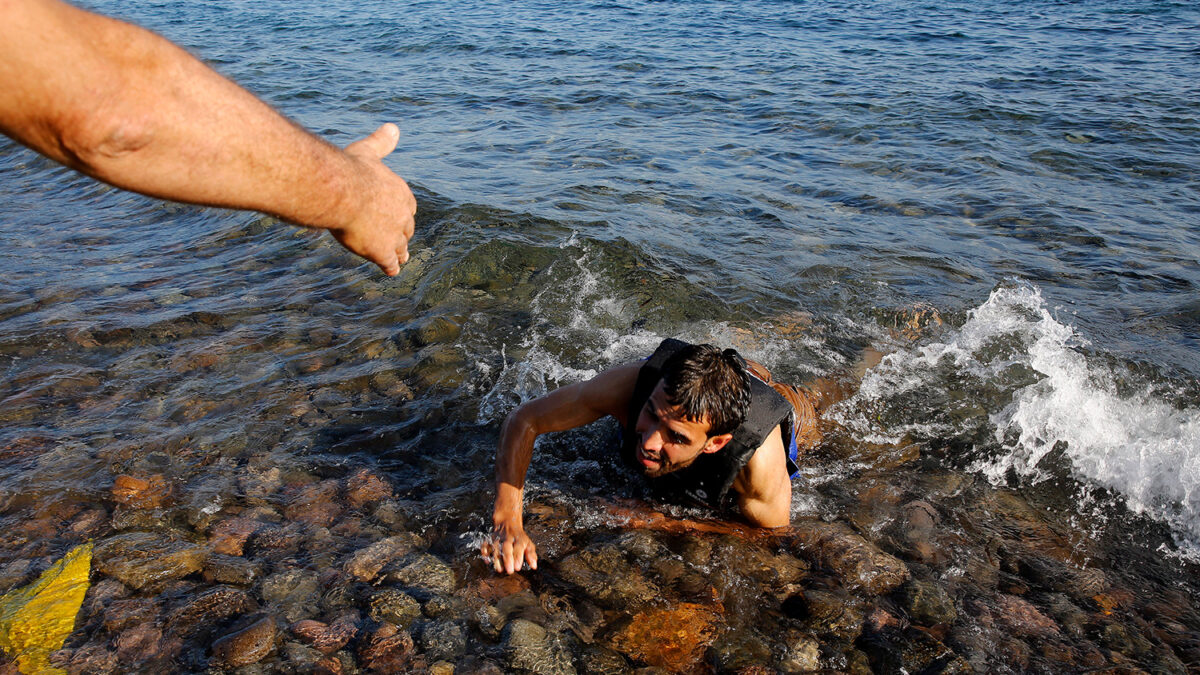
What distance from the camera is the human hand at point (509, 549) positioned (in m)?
4.00

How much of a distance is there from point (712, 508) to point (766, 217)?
4.97 metres

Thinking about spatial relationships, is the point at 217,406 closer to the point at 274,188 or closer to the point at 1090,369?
the point at 274,188

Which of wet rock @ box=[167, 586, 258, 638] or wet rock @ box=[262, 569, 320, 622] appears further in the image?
wet rock @ box=[262, 569, 320, 622]

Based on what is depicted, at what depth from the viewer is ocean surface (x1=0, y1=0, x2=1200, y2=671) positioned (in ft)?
16.0

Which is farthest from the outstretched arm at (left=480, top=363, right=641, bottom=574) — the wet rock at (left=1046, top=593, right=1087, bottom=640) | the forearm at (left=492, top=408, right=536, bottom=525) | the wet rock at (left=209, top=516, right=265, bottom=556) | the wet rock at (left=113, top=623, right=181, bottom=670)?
the wet rock at (left=1046, top=593, right=1087, bottom=640)

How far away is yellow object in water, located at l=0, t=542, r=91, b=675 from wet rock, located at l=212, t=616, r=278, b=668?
0.58 metres

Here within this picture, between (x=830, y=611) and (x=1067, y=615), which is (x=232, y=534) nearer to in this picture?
(x=830, y=611)

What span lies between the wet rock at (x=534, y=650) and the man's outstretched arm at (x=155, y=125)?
2.10 meters

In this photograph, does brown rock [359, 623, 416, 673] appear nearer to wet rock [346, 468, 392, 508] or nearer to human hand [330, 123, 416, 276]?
wet rock [346, 468, 392, 508]

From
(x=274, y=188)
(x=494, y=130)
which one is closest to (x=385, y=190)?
(x=274, y=188)

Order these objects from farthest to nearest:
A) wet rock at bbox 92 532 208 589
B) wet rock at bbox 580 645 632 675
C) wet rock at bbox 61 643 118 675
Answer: wet rock at bbox 92 532 208 589
wet rock at bbox 580 645 632 675
wet rock at bbox 61 643 118 675

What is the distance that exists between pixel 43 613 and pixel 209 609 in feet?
2.16

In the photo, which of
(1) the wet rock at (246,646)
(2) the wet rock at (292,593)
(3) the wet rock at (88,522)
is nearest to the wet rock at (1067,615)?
(2) the wet rock at (292,593)

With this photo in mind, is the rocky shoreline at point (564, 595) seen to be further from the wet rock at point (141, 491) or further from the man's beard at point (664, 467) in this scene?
the man's beard at point (664, 467)
